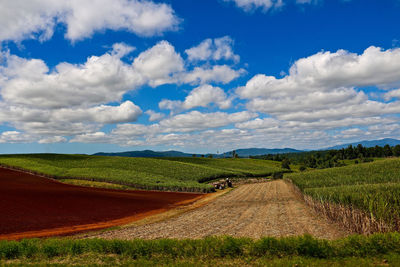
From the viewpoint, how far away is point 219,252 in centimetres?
1423

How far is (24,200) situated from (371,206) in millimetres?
42972

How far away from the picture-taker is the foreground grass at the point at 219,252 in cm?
1297

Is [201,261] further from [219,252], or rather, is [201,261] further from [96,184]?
[96,184]

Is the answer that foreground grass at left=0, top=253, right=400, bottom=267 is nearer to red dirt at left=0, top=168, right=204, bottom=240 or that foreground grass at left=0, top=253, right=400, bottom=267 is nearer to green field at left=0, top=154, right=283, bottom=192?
red dirt at left=0, top=168, right=204, bottom=240

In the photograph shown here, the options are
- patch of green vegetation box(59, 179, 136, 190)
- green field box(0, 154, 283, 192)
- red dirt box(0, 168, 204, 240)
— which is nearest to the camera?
red dirt box(0, 168, 204, 240)

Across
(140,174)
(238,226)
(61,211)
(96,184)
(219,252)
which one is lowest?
(96,184)

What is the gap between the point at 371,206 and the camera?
19016mm

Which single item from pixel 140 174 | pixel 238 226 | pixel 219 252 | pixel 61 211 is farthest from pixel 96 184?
pixel 219 252

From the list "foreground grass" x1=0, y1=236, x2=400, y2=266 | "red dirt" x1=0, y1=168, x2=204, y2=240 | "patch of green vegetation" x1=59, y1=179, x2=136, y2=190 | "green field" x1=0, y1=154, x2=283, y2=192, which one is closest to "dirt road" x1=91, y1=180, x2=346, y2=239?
"red dirt" x1=0, y1=168, x2=204, y2=240

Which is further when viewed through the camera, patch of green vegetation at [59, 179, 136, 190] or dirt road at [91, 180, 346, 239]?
patch of green vegetation at [59, 179, 136, 190]

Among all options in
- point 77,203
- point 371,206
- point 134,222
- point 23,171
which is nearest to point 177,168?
point 23,171

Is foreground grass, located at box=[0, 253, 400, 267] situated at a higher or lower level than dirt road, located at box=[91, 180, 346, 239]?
higher

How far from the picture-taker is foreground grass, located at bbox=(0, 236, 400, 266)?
1297 centimetres

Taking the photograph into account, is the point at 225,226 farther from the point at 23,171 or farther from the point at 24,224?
the point at 23,171
